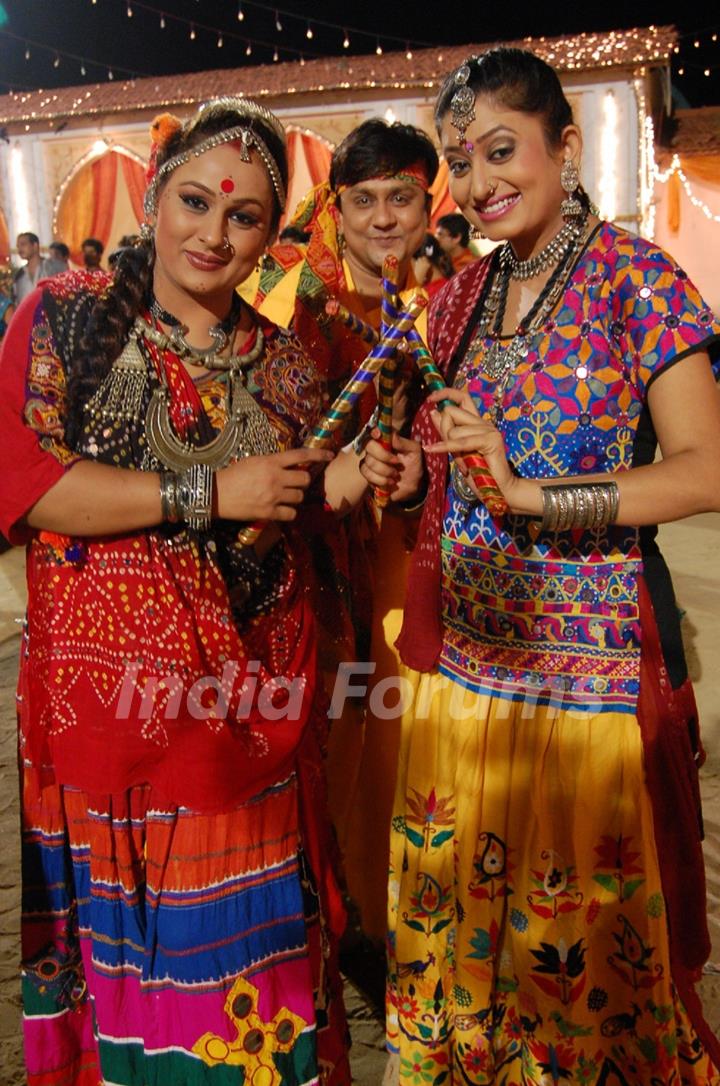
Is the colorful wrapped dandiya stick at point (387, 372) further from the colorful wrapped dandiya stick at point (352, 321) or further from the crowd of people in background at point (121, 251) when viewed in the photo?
the crowd of people in background at point (121, 251)

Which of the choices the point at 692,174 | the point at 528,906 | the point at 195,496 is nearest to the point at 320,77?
the point at 692,174

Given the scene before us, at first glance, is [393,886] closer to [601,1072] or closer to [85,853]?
[601,1072]

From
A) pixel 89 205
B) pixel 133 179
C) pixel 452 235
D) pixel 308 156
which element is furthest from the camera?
pixel 89 205

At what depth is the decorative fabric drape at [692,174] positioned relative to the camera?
542 inches

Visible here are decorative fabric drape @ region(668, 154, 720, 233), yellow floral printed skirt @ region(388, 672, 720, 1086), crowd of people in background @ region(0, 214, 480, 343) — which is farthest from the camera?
decorative fabric drape @ region(668, 154, 720, 233)

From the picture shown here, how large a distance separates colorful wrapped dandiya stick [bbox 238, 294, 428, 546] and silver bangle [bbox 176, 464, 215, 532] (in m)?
0.11

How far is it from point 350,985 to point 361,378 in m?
1.75

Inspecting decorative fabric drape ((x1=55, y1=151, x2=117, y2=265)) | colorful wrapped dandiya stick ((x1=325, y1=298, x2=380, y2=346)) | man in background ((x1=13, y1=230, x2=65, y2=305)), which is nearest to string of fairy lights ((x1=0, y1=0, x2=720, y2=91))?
decorative fabric drape ((x1=55, y1=151, x2=117, y2=265))

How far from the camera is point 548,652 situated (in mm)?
1692

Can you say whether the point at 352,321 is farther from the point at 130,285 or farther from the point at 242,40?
the point at 242,40

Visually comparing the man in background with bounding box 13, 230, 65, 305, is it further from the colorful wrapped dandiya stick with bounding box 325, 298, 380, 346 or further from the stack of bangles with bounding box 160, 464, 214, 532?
the stack of bangles with bounding box 160, 464, 214, 532

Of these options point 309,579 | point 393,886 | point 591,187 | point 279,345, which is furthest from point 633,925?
point 591,187

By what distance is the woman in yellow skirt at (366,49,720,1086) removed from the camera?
1.51 metres

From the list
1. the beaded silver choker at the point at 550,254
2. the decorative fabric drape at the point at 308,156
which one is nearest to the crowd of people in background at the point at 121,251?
the beaded silver choker at the point at 550,254
